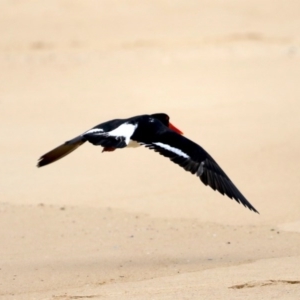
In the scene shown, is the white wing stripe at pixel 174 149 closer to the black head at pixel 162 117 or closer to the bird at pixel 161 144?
the bird at pixel 161 144

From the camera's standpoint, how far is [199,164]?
5.75m

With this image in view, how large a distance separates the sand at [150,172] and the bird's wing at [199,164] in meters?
0.50

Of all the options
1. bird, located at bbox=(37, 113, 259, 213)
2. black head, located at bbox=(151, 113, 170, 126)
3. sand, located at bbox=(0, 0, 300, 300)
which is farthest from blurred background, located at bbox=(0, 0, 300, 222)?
bird, located at bbox=(37, 113, 259, 213)

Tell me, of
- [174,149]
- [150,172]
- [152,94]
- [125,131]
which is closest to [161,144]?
[174,149]

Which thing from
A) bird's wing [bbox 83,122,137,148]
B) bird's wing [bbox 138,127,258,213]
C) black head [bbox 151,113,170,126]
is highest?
black head [bbox 151,113,170,126]

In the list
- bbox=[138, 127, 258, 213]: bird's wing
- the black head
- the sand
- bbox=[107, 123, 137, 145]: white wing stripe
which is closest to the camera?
the sand

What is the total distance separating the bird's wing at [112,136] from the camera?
19.1 feet

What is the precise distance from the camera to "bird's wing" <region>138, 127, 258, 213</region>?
5.69m

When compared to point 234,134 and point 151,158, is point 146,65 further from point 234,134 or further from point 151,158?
point 151,158

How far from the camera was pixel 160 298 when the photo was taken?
460 cm

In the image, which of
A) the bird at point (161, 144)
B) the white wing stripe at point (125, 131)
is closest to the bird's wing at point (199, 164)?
the bird at point (161, 144)

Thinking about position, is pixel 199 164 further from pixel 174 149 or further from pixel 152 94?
pixel 152 94

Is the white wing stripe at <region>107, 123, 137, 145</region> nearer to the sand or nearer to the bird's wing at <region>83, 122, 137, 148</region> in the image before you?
the bird's wing at <region>83, 122, 137, 148</region>

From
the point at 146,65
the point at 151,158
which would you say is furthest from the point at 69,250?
the point at 146,65
